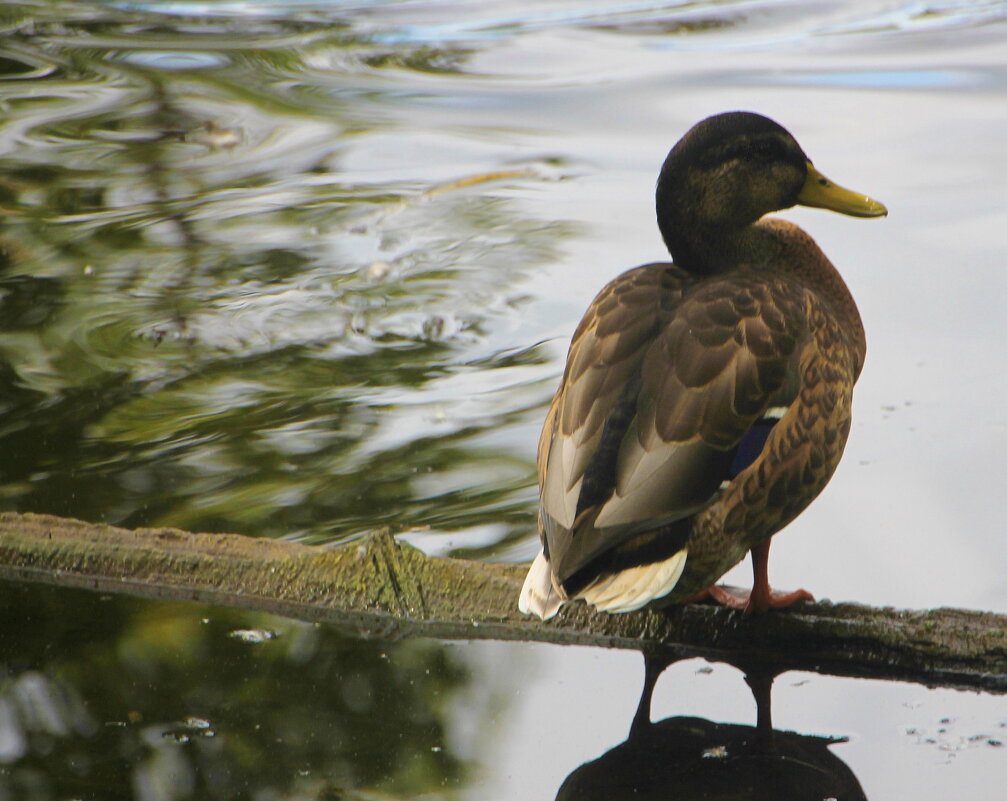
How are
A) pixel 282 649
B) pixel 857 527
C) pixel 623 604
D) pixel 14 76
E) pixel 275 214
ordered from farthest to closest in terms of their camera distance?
pixel 14 76
pixel 275 214
pixel 857 527
pixel 282 649
pixel 623 604

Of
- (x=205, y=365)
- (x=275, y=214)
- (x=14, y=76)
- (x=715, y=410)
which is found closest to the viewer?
(x=715, y=410)

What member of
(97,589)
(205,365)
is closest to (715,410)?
(97,589)

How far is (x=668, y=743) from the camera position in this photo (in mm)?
2658

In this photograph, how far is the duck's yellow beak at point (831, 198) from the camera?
338 cm

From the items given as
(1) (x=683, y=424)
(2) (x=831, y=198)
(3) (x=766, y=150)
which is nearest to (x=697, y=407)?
(1) (x=683, y=424)

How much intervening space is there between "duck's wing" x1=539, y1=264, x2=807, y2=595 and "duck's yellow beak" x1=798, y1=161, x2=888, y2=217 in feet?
1.40

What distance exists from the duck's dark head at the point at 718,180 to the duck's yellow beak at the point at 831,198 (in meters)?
0.12

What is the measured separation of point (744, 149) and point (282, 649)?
4.89 ft

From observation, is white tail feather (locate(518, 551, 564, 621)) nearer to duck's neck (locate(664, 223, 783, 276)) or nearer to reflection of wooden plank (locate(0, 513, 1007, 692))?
reflection of wooden plank (locate(0, 513, 1007, 692))

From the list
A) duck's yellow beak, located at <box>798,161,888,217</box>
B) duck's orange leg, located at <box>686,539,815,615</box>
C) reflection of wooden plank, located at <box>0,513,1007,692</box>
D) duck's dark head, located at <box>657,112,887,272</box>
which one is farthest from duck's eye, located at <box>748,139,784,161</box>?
reflection of wooden plank, located at <box>0,513,1007,692</box>

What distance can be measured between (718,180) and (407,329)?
76.9 inches

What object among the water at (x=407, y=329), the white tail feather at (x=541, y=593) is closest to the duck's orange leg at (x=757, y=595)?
the water at (x=407, y=329)

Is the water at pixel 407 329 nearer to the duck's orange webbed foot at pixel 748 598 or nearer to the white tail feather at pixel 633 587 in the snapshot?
the duck's orange webbed foot at pixel 748 598

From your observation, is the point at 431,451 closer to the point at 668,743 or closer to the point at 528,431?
the point at 528,431
